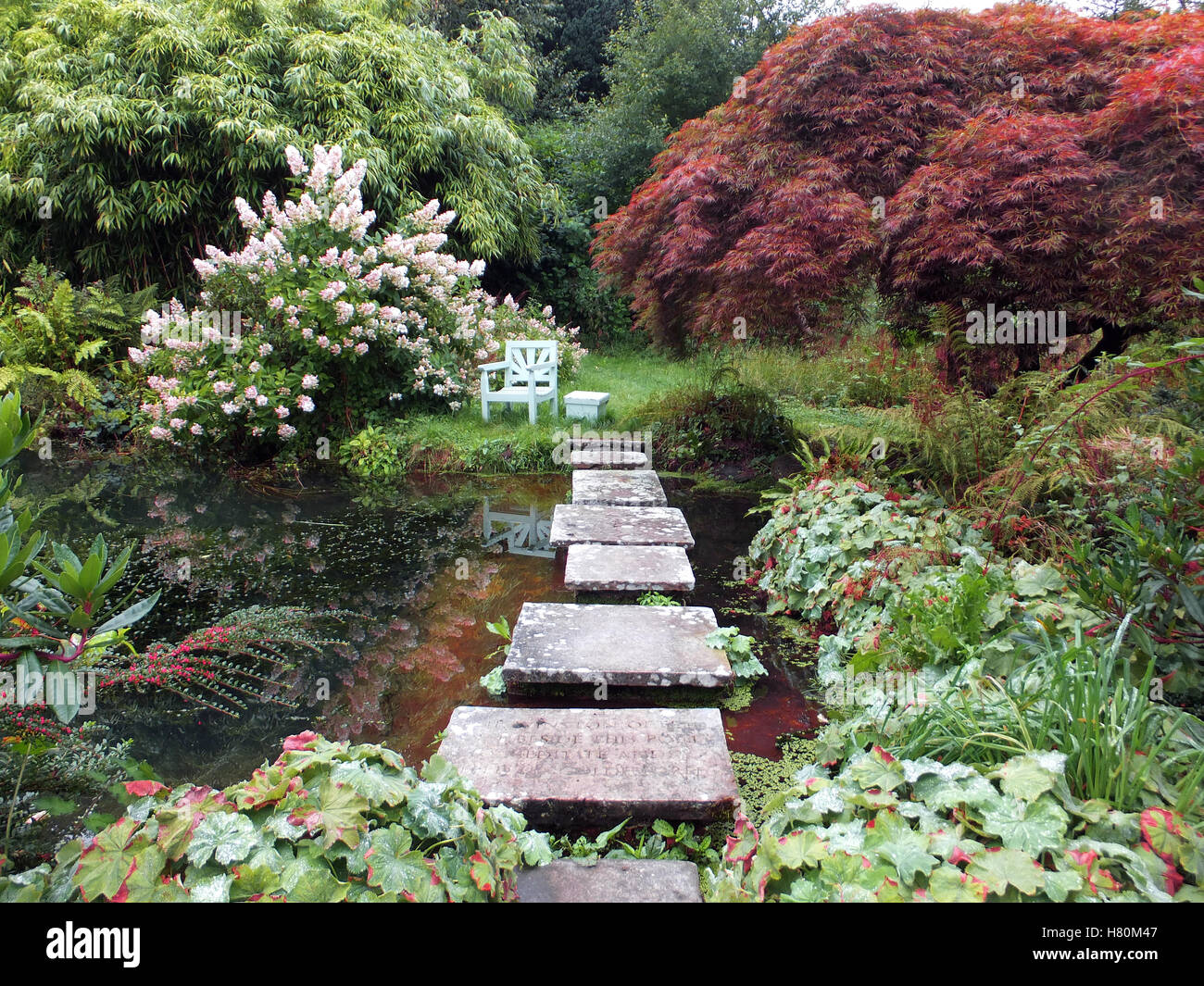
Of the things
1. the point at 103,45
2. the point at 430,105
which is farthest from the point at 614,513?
the point at 103,45

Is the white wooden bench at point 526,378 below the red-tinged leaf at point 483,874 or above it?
above

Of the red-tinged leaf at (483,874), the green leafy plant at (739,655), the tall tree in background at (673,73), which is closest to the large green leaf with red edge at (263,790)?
the red-tinged leaf at (483,874)

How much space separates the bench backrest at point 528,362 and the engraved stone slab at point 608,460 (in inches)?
53.4

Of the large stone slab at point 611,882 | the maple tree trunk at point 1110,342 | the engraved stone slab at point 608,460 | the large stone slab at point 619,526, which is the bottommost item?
the large stone slab at point 611,882

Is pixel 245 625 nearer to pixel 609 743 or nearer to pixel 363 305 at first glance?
pixel 609 743

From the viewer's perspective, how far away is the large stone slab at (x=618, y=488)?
4902 millimetres

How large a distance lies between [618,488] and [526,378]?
Answer: 2.54 metres

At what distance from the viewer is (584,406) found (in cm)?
680

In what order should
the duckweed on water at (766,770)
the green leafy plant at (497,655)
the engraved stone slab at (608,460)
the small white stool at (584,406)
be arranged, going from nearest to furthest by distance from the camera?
the duckweed on water at (766,770) < the green leafy plant at (497,655) < the engraved stone slab at (608,460) < the small white stool at (584,406)

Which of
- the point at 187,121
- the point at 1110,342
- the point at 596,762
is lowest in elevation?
the point at 596,762

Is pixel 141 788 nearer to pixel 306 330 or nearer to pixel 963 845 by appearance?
pixel 963 845

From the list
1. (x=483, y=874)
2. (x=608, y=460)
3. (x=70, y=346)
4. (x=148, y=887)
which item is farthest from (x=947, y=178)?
(x=70, y=346)

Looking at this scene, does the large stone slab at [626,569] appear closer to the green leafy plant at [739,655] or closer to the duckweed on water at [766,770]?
the green leafy plant at [739,655]

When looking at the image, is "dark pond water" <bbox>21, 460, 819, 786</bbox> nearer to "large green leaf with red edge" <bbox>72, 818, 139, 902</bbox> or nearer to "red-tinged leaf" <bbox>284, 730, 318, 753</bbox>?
"red-tinged leaf" <bbox>284, 730, 318, 753</bbox>
